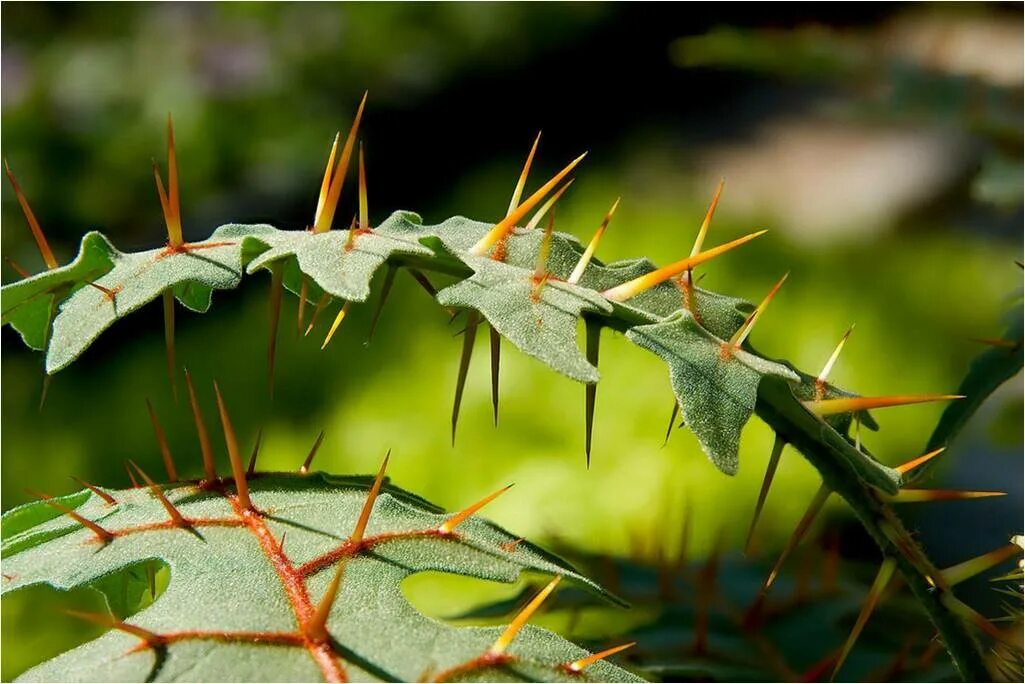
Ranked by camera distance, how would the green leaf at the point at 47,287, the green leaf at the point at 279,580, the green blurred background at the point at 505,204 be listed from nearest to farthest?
the green leaf at the point at 279,580 → the green leaf at the point at 47,287 → the green blurred background at the point at 505,204

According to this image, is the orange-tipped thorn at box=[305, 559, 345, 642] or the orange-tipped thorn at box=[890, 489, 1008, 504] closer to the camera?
the orange-tipped thorn at box=[305, 559, 345, 642]

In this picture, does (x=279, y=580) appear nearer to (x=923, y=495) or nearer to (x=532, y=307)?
(x=532, y=307)

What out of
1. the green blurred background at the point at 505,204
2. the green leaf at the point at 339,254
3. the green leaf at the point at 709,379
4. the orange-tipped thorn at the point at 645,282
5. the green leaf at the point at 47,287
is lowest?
the green blurred background at the point at 505,204

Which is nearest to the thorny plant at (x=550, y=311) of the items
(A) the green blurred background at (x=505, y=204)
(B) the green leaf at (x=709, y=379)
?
(B) the green leaf at (x=709, y=379)

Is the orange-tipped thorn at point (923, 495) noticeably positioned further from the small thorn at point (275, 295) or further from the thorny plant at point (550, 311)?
the small thorn at point (275, 295)

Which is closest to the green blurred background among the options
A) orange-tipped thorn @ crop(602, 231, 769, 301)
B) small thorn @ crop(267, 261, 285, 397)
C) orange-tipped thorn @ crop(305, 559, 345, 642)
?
orange-tipped thorn @ crop(602, 231, 769, 301)

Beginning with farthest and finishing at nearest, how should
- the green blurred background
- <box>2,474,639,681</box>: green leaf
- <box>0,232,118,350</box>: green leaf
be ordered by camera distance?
the green blurred background
<box>0,232,118,350</box>: green leaf
<box>2,474,639,681</box>: green leaf

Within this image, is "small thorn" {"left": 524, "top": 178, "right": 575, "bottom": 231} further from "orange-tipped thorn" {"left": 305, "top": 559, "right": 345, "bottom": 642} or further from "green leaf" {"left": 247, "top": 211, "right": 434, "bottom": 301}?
"orange-tipped thorn" {"left": 305, "top": 559, "right": 345, "bottom": 642}
